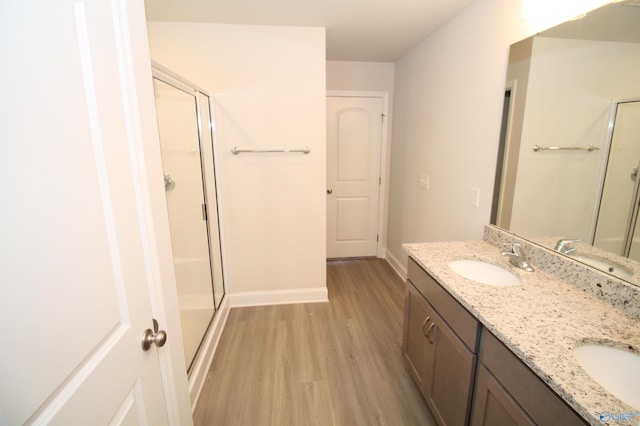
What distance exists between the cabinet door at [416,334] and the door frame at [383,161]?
205 centimetres

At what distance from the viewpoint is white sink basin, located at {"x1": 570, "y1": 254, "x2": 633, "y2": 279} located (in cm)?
109

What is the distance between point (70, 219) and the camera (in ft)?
1.88

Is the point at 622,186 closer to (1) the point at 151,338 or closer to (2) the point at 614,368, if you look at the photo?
(2) the point at 614,368

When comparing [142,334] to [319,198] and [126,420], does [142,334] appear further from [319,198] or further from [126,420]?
[319,198]

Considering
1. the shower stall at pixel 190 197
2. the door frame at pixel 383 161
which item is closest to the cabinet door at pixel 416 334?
the shower stall at pixel 190 197

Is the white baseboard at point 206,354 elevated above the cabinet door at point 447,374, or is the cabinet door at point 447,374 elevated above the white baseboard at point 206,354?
the cabinet door at point 447,374

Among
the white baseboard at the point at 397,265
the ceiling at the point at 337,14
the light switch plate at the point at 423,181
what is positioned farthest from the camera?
the white baseboard at the point at 397,265

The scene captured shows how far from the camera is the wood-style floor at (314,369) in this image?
1598 millimetres

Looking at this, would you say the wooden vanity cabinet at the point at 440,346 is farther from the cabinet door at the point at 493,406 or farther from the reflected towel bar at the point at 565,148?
the reflected towel bar at the point at 565,148

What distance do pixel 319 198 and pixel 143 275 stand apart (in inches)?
73.8

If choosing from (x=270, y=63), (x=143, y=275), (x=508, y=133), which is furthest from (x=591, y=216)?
(x=270, y=63)

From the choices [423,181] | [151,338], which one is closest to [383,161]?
[423,181]

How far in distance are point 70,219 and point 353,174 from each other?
10.4ft

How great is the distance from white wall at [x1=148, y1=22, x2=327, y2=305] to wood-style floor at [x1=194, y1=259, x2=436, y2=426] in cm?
36
